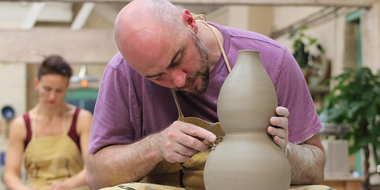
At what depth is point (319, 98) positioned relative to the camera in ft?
19.8

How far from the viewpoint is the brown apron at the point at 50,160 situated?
3051 mm

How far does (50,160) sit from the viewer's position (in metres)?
3.06

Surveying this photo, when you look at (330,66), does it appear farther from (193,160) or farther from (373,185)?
(193,160)

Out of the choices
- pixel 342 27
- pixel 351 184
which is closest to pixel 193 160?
pixel 351 184

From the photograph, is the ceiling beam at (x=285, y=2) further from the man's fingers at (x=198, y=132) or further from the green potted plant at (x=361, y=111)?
the man's fingers at (x=198, y=132)

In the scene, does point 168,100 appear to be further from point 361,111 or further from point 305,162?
point 361,111

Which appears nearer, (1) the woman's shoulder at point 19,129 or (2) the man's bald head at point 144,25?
(2) the man's bald head at point 144,25

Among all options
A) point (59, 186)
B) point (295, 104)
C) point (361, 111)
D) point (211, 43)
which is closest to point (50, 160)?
point (59, 186)

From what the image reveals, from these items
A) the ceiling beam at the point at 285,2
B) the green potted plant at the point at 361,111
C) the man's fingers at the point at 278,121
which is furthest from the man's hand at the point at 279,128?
the ceiling beam at the point at 285,2

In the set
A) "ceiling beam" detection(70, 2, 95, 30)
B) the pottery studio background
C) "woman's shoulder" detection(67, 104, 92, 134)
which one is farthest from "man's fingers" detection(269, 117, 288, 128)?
"ceiling beam" detection(70, 2, 95, 30)

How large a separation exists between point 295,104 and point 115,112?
67 centimetres

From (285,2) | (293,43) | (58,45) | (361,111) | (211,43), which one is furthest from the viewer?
(293,43)

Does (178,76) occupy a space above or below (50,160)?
above

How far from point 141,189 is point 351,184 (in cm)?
230
